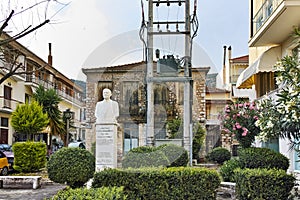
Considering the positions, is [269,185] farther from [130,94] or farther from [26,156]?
[130,94]

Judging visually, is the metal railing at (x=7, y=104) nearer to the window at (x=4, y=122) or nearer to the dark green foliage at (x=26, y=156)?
the window at (x=4, y=122)

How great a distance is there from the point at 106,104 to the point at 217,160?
46.2 ft

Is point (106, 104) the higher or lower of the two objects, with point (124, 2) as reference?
lower

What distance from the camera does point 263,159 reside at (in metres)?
10.6

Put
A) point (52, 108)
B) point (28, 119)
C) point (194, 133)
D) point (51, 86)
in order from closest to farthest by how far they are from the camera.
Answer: point (28, 119) < point (194, 133) < point (52, 108) < point (51, 86)

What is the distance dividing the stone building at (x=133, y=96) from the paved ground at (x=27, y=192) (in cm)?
1672

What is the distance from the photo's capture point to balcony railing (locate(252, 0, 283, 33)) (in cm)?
1398

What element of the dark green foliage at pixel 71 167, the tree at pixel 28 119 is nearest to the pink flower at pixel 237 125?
the dark green foliage at pixel 71 167

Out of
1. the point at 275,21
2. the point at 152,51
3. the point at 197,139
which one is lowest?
the point at 197,139

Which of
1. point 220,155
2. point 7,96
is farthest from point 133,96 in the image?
point 7,96

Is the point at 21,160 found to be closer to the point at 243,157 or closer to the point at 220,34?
the point at 220,34

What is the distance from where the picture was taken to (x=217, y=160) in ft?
84.0

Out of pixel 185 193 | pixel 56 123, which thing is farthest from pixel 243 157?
pixel 56 123

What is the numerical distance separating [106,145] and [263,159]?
4.75 m
